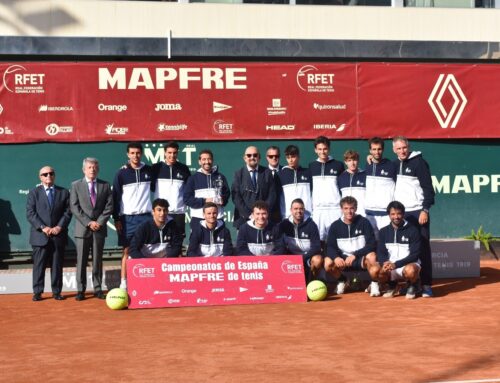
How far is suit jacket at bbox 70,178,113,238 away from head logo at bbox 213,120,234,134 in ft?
13.6

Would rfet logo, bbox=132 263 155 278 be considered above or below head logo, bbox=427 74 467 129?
below

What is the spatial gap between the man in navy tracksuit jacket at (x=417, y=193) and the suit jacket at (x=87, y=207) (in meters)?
3.86

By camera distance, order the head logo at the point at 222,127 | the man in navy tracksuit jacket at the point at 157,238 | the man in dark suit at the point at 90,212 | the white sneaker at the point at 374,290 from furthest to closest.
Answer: the head logo at the point at 222,127
the man in dark suit at the point at 90,212
the white sneaker at the point at 374,290
the man in navy tracksuit jacket at the point at 157,238

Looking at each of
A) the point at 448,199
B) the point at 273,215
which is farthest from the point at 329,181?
the point at 448,199

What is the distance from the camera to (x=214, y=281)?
37.1 ft

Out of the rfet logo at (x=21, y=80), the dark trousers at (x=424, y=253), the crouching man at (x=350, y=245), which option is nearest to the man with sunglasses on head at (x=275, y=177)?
the crouching man at (x=350, y=245)

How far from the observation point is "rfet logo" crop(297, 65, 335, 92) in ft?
52.1

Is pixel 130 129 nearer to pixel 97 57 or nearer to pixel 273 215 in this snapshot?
pixel 97 57

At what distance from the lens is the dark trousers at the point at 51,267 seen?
39.3ft

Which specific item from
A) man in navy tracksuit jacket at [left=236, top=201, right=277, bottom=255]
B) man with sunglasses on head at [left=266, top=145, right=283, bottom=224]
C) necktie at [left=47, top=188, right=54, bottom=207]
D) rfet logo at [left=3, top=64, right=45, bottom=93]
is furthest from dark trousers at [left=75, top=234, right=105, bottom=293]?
rfet logo at [left=3, top=64, right=45, bottom=93]

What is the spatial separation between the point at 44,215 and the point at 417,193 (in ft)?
16.3

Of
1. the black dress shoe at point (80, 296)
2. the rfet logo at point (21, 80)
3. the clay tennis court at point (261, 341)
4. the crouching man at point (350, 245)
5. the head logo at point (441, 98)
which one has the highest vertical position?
the rfet logo at point (21, 80)

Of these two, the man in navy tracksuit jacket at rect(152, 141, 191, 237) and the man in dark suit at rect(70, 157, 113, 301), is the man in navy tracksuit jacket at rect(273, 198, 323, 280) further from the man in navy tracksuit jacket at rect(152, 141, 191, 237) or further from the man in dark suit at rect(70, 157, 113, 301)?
the man in dark suit at rect(70, 157, 113, 301)

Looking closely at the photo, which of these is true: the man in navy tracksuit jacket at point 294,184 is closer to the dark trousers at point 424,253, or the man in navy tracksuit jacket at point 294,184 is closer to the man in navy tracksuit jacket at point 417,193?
the man in navy tracksuit jacket at point 417,193
